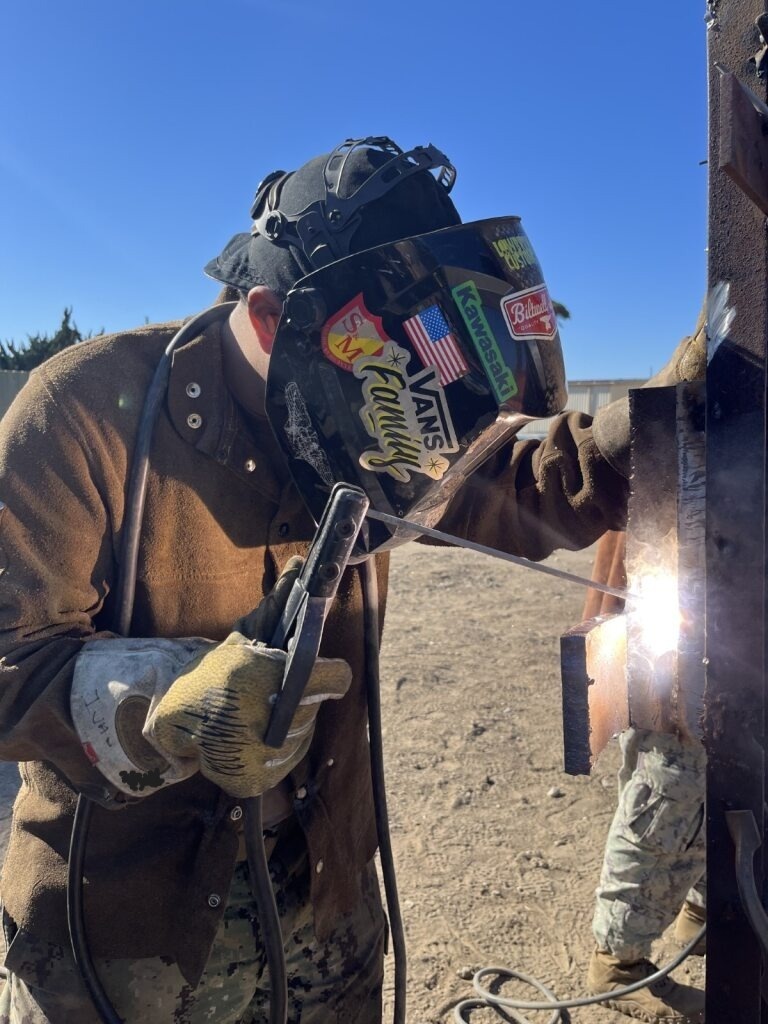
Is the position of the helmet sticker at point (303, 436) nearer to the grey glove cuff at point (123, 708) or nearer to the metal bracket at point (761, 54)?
the grey glove cuff at point (123, 708)

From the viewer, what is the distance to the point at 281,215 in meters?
1.54

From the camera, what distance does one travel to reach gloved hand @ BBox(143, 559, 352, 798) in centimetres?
116

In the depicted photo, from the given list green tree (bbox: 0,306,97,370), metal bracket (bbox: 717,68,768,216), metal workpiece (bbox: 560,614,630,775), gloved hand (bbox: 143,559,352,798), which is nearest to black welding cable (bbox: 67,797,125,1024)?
gloved hand (bbox: 143,559,352,798)

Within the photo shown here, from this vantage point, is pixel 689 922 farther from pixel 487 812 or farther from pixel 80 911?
pixel 80 911

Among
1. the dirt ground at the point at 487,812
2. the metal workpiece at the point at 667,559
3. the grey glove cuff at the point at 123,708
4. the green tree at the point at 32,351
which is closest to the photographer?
the metal workpiece at the point at 667,559

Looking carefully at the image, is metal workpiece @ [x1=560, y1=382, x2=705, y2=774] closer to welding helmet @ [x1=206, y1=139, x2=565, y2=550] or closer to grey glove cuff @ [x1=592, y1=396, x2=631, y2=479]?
Result: welding helmet @ [x1=206, y1=139, x2=565, y2=550]

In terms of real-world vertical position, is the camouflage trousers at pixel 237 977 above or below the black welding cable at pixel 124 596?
below

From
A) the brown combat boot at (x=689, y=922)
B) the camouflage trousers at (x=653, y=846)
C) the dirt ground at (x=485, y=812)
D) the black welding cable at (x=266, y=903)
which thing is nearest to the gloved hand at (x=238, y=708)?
the black welding cable at (x=266, y=903)

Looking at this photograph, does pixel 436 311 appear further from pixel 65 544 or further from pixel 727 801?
pixel 727 801

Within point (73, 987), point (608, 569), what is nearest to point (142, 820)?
point (73, 987)

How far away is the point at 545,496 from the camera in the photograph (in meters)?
1.85

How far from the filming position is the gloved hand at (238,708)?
3.82 ft

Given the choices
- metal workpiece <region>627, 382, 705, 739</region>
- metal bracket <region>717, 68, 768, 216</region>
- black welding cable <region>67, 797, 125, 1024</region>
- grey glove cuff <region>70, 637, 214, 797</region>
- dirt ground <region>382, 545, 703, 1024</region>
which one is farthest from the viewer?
dirt ground <region>382, 545, 703, 1024</region>

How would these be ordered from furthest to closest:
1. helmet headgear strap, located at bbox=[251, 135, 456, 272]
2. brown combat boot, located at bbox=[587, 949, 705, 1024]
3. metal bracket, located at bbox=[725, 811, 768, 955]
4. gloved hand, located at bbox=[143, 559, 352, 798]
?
brown combat boot, located at bbox=[587, 949, 705, 1024], helmet headgear strap, located at bbox=[251, 135, 456, 272], gloved hand, located at bbox=[143, 559, 352, 798], metal bracket, located at bbox=[725, 811, 768, 955]
